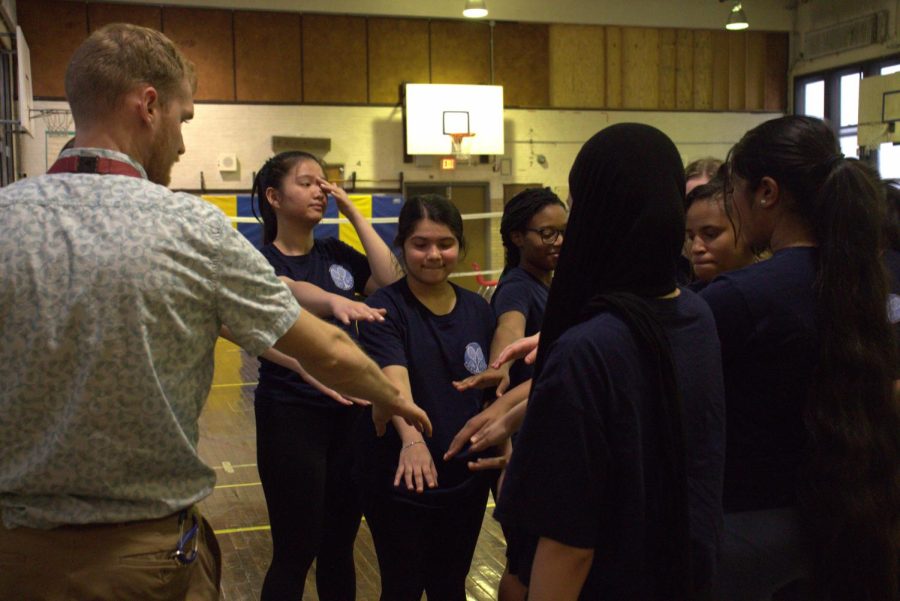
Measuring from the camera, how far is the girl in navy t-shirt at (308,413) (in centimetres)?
283

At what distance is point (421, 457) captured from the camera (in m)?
2.46

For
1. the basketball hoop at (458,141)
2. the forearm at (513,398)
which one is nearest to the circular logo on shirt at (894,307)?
the forearm at (513,398)

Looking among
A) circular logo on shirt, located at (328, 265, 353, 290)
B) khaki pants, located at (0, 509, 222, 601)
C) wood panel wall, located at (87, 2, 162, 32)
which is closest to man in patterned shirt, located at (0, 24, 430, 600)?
khaki pants, located at (0, 509, 222, 601)

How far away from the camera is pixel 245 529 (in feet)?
15.6

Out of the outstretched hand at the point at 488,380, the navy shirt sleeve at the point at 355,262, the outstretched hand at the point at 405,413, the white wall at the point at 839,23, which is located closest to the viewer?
the outstretched hand at the point at 405,413

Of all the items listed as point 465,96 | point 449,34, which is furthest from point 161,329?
point 449,34

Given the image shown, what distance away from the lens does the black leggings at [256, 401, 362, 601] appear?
2.83m

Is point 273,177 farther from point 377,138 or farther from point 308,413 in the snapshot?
point 377,138

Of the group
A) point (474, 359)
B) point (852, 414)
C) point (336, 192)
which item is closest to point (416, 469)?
point (474, 359)

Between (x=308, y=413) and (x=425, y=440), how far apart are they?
0.56 metres

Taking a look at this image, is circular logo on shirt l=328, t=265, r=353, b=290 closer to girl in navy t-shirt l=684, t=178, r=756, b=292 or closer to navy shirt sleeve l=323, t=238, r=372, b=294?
navy shirt sleeve l=323, t=238, r=372, b=294

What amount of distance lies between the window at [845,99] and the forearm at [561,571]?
47.2 ft

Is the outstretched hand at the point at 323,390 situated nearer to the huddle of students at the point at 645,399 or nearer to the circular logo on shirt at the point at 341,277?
the huddle of students at the point at 645,399

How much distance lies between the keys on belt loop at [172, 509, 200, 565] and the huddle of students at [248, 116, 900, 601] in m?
0.65
